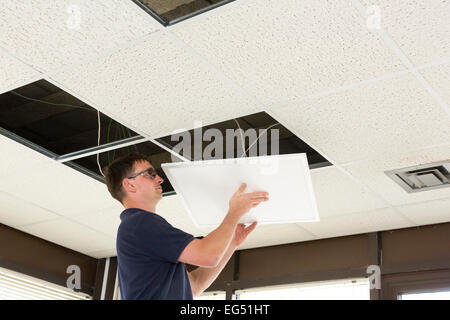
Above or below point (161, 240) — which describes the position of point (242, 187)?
above

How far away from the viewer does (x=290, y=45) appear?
2.14 meters

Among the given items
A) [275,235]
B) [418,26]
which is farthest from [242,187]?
[275,235]

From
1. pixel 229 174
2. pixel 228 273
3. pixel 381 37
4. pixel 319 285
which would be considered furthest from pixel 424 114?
pixel 228 273

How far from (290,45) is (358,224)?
6.55 feet

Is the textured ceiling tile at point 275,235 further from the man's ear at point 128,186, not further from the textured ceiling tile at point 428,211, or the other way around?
the man's ear at point 128,186

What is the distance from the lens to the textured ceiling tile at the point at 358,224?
3666 millimetres

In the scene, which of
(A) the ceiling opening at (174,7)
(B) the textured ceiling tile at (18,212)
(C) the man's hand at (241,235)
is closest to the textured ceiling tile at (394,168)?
(C) the man's hand at (241,235)

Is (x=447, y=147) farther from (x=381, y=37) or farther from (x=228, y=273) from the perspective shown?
(x=228, y=273)

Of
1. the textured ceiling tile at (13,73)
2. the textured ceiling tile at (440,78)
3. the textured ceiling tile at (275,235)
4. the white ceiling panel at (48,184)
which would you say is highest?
the textured ceiling tile at (13,73)

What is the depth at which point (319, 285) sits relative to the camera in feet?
13.3

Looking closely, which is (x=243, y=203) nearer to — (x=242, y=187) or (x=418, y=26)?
(x=242, y=187)

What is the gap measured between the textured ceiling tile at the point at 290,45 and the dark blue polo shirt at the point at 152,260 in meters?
0.72

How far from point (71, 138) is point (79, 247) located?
1.55m

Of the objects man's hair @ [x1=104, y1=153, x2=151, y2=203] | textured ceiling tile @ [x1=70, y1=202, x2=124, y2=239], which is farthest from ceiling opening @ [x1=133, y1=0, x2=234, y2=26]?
textured ceiling tile @ [x1=70, y1=202, x2=124, y2=239]
